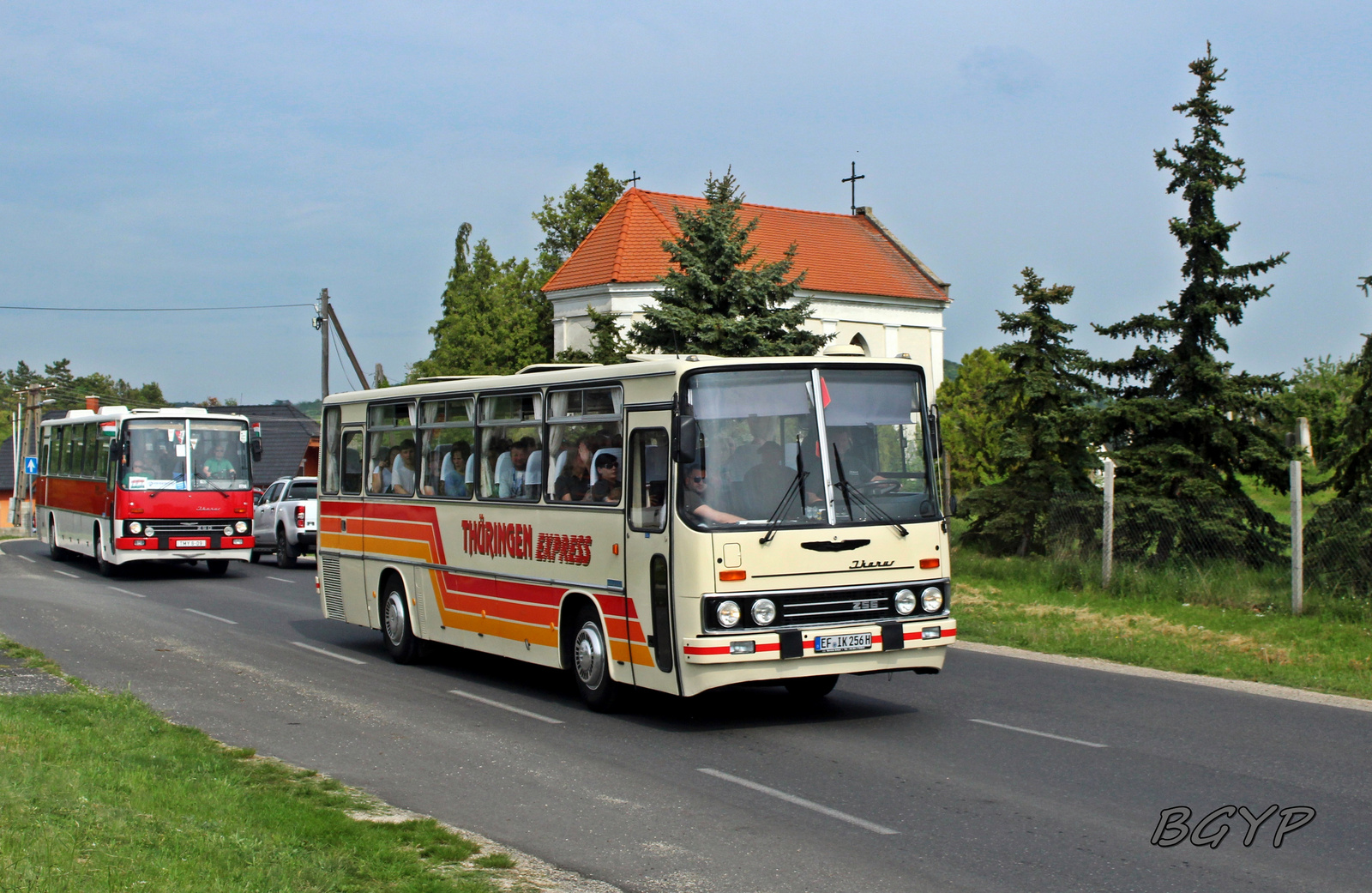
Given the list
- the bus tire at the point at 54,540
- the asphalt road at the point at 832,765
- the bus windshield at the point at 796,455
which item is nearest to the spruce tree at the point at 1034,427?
the asphalt road at the point at 832,765

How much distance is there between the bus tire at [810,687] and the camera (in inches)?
466

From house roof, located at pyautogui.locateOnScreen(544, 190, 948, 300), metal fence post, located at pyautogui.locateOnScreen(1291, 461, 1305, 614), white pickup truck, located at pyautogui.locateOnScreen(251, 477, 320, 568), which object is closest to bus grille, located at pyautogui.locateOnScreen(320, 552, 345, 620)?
metal fence post, located at pyautogui.locateOnScreen(1291, 461, 1305, 614)

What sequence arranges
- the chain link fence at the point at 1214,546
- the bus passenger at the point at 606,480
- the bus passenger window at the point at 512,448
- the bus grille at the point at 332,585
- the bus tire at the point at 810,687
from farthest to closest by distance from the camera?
the chain link fence at the point at 1214,546, the bus grille at the point at 332,585, the bus passenger window at the point at 512,448, the bus tire at the point at 810,687, the bus passenger at the point at 606,480

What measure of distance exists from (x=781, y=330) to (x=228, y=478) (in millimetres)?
11464

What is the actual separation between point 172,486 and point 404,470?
46.1ft

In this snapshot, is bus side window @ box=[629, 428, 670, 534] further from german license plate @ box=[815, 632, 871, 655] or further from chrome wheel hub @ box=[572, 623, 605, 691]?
german license plate @ box=[815, 632, 871, 655]

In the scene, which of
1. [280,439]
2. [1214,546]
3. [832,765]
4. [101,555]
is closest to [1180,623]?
[1214,546]

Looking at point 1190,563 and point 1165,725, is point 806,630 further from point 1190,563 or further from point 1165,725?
point 1190,563

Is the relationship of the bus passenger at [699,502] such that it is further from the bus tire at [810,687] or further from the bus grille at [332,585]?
the bus grille at [332,585]

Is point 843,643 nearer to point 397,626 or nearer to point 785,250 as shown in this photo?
point 397,626

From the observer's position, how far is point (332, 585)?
16.6 m

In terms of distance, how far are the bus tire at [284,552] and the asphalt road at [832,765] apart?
53.7 ft

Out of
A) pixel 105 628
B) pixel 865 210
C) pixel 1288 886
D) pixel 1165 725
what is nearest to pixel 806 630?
pixel 1165 725

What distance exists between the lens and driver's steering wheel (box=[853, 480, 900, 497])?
1046 centimetres
